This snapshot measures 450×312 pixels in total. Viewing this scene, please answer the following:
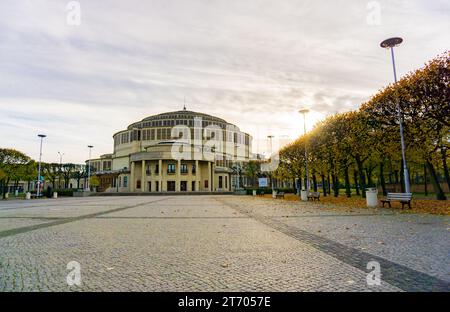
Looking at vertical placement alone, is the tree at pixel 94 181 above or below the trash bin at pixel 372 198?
above

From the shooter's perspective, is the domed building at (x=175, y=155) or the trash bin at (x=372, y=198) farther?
the domed building at (x=175, y=155)

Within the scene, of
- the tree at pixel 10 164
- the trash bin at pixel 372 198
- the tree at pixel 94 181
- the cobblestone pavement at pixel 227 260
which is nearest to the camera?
the cobblestone pavement at pixel 227 260

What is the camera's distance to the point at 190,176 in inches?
2781

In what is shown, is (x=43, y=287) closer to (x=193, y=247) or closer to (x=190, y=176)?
(x=193, y=247)

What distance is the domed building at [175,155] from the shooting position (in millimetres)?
69812

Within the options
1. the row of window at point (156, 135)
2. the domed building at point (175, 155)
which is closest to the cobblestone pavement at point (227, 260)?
the domed building at point (175, 155)

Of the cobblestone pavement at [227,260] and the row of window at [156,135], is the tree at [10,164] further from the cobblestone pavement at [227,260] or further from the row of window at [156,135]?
the cobblestone pavement at [227,260]

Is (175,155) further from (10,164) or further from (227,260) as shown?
(227,260)

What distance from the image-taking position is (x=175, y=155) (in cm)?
6856

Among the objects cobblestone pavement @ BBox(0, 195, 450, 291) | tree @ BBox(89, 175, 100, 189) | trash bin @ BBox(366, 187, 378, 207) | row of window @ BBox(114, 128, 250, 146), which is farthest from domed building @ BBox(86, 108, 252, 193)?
cobblestone pavement @ BBox(0, 195, 450, 291)

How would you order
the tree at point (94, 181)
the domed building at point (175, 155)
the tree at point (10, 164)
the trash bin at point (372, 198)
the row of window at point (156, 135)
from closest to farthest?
the trash bin at point (372, 198)
the tree at point (10, 164)
the domed building at point (175, 155)
the tree at point (94, 181)
the row of window at point (156, 135)

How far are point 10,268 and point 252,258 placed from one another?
14.7 ft

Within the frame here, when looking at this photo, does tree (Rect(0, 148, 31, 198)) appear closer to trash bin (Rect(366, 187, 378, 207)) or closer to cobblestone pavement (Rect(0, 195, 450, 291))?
cobblestone pavement (Rect(0, 195, 450, 291))
